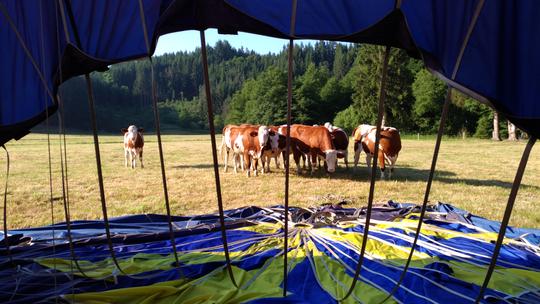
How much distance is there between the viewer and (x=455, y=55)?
8.62 feet

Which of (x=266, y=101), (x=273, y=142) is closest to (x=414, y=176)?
(x=273, y=142)

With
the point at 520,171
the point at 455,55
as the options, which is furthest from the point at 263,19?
the point at 520,171

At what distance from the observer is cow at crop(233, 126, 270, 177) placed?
1052 centimetres

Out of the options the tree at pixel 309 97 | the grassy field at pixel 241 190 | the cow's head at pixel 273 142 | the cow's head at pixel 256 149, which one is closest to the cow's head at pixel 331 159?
the grassy field at pixel 241 190

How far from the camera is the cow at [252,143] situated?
10.5 metres

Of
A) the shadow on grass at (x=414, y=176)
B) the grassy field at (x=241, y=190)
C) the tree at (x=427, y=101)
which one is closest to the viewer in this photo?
the grassy field at (x=241, y=190)

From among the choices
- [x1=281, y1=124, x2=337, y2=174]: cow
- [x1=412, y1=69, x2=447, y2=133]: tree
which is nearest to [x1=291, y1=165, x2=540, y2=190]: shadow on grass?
[x1=281, y1=124, x2=337, y2=174]: cow

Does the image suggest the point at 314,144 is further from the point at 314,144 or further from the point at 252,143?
the point at 252,143

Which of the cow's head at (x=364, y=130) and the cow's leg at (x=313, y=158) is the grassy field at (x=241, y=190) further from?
the cow's head at (x=364, y=130)

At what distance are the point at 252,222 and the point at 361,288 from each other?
7.15 feet

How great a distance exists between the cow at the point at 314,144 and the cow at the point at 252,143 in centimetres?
104

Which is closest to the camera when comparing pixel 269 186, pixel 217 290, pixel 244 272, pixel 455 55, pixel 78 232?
pixel 455 55

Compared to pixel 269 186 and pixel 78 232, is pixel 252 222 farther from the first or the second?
pixel 269 186

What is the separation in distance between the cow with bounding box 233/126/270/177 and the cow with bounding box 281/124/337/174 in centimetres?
104
